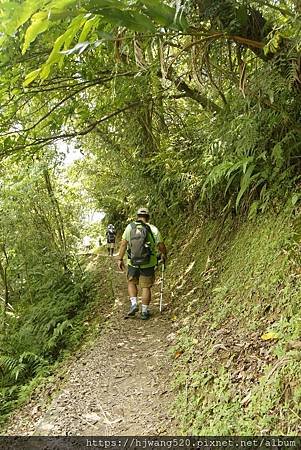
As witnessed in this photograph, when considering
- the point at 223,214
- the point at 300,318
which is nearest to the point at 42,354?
the point at 223,214

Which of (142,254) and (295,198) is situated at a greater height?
(295,198)

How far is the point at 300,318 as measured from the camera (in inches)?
130

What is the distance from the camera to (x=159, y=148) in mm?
10000

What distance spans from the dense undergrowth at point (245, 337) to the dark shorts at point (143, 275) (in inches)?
28.6

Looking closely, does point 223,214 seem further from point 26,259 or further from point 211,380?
point 26,259

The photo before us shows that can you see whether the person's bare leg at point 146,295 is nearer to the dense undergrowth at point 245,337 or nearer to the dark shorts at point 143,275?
the dark shorts at point 143,275

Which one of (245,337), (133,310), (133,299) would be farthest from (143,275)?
(245,337)

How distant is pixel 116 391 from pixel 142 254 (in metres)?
2.62

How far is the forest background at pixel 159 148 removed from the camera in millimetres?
2984

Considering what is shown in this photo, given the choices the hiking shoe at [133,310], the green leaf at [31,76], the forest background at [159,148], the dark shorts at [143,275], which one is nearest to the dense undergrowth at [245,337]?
the forest background at [159,148]

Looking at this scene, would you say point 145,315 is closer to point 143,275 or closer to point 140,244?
point 143,275

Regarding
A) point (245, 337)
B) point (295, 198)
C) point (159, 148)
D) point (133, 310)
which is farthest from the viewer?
point (159, 148)

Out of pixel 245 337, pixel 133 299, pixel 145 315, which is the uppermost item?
pixel 245 337

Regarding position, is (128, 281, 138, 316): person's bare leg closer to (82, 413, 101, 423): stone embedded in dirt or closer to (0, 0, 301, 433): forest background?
(0, 0, 301, 433): forest background
